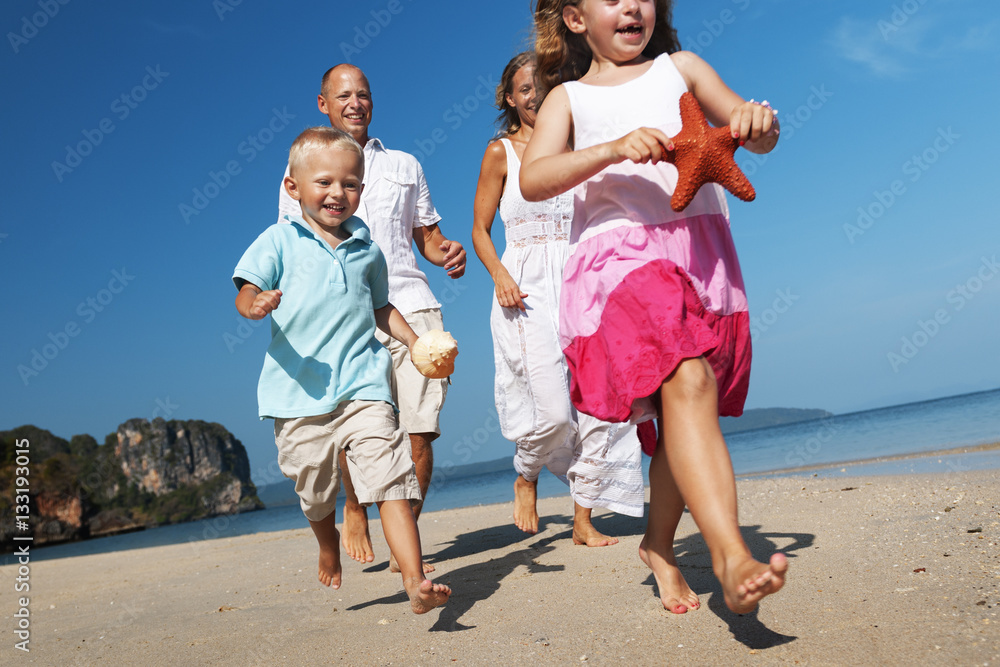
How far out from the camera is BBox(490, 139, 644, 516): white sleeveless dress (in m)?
4.06

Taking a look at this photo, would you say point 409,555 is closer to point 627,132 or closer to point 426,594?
point 426,594

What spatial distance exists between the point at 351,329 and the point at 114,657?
1552mm

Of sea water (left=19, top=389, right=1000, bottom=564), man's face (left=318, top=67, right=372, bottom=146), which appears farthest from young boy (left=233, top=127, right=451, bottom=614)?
sea water (left=19, top=389, right=1000, bottom=564)

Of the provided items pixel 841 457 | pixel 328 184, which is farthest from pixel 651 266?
pixel 841 457

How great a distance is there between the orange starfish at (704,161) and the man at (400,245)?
2329 mm

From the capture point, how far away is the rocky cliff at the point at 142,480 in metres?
45.8

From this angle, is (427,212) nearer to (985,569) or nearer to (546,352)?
(546,352)

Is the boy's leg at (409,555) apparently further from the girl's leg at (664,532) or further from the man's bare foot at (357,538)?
the man's bare foot at (357,538)

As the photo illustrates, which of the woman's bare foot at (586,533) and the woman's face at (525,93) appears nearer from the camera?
the woman's bare foot at (586,533)

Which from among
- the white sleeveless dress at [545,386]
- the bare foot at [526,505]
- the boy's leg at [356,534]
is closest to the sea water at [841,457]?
the bare foot at [526,505]

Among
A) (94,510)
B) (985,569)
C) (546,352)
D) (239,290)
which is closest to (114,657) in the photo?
(239,290)

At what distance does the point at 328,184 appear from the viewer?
3102 millimetres

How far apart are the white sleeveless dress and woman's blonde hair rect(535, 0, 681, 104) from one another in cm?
133

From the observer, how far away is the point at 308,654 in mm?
2434
